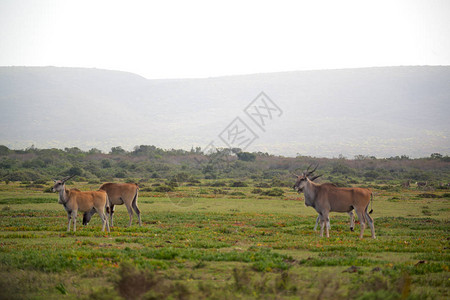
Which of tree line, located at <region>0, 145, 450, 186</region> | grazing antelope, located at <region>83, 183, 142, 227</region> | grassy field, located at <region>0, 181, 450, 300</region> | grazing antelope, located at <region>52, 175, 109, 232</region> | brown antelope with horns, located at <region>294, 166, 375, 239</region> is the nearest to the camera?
grassy field, located at <region>0, 181, 450, 300</region>

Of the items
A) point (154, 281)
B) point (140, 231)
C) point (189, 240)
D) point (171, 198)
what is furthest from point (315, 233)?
point (171, 198)

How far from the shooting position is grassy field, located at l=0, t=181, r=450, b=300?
9062 millimetres

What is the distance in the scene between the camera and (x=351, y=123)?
7357 inches

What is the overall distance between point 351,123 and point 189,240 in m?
180

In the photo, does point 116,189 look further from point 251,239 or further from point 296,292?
point 296,292

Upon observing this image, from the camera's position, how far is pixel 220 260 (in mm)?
12258

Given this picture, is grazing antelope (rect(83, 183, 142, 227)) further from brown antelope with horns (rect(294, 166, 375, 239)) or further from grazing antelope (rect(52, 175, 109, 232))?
brown antelope with horns (rect(294, 166, 375, 239))

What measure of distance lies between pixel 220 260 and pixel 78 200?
27.7ft

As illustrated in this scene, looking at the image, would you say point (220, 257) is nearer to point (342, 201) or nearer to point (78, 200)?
point (342, 201)

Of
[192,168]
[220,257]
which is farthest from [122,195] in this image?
[192,168]

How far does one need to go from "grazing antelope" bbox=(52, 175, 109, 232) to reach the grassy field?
0.77 meters

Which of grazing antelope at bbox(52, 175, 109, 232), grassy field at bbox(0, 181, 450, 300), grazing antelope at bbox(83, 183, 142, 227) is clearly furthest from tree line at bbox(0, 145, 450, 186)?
grazing antelope at bbox(52, 175, 109, 232)

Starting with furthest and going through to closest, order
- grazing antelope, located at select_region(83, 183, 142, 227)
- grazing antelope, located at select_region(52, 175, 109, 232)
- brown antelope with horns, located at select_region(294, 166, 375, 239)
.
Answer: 1. grazing antelope, located at select_region(83, 183, 142, 227)
2. grazing antelope, located at select_region(52, 175, 109, 232)
3. brown antelope with horns, located at select_region(294, 166, 375, 239)

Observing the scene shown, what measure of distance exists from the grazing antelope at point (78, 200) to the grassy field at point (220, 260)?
767 mm
